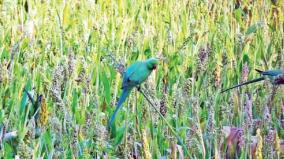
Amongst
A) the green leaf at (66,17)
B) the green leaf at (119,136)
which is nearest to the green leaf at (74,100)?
the green leaf at (119,136)

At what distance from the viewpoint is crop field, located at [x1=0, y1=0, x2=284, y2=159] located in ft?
5.61

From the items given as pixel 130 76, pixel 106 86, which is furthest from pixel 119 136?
pixel 130 76

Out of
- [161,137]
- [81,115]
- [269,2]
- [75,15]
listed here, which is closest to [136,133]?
[161,137]

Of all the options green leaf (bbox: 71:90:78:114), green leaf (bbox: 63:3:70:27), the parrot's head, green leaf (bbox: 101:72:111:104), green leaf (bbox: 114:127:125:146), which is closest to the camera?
the parrot's head

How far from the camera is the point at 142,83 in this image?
1.46 metres

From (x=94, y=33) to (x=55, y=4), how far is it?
1.48ft

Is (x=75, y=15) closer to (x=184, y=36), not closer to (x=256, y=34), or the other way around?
(x=184, y=36)

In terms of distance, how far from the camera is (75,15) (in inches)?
126

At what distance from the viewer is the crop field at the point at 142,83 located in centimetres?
171

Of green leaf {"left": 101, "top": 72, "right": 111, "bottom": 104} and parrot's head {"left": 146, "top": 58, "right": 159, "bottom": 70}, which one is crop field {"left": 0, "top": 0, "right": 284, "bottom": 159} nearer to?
green leaf {"left": 101, "top": 72, "right": 111, "bottom": 104}

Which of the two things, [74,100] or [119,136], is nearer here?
[119,136]

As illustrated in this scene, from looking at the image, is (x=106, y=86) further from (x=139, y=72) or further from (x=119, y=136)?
(x=139, y=72)

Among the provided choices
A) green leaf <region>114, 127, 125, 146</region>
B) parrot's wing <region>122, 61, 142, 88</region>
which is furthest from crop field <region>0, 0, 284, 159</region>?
parrot's wing <region>122, 61, 142, 88</region>

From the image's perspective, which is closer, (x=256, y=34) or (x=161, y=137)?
(x=161, y=137)
